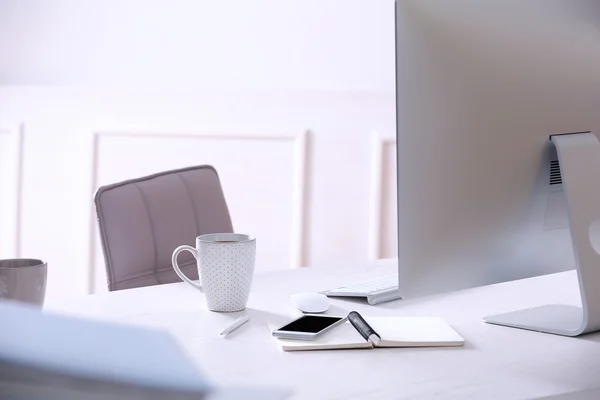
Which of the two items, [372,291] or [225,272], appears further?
[372,291]

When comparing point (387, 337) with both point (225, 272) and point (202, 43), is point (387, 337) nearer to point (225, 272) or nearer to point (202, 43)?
point (225, 272)

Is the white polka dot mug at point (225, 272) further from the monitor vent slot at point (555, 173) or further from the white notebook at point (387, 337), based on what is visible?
the monitor vent slot at point (555, 173)

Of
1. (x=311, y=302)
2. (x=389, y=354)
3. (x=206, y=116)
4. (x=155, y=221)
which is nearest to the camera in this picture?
(x=389, y=354)

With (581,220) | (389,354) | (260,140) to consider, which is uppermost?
(260,140)

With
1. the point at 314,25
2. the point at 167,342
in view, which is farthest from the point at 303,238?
the point at 167,342

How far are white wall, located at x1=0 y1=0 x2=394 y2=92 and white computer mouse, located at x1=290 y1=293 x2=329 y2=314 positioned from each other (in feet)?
5.85

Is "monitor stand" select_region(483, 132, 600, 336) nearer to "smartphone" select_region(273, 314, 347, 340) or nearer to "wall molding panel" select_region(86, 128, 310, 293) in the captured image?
"smartphone" select_region(273, 314, 347, 340)

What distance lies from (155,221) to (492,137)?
741mm

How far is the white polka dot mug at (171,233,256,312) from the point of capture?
1.05 m

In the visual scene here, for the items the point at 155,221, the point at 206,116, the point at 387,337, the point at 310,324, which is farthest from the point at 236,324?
the point at 206,116

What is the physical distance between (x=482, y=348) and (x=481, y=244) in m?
0.15

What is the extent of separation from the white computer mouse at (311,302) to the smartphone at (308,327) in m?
0.07

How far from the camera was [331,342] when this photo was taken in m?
0.89

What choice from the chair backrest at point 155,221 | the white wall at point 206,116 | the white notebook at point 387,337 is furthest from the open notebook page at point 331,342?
the white wall at point 206,116
